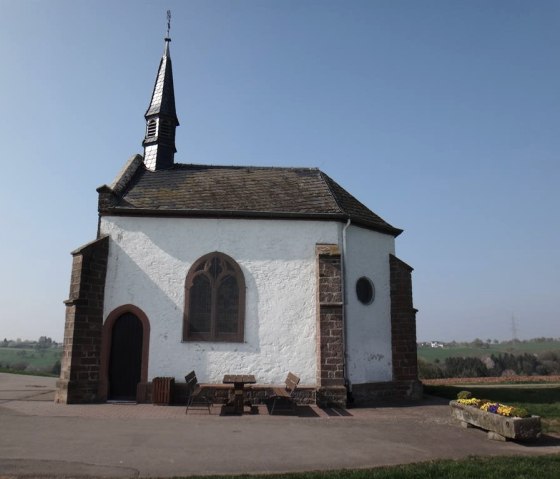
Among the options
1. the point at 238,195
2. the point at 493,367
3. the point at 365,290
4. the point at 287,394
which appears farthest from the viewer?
the point at 493,367

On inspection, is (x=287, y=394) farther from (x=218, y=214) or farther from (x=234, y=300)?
(x=218, y=214)

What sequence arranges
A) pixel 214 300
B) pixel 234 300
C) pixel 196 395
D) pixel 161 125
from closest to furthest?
1. pixel 196 395
2. pixel 214 300
3. pixel 234 300
4. pixel 161 125

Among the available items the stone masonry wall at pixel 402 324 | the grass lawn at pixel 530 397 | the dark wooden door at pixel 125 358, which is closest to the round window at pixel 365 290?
the stone masonry wall at pixel 402 324

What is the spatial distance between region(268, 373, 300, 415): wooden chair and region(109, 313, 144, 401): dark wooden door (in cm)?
440

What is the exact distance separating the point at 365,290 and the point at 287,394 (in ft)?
15.9

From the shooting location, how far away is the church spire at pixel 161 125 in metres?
19.2

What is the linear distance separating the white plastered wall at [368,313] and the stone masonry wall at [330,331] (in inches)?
33.6

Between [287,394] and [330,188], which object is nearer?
Result: [287,394]

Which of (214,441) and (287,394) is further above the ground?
(287,394)

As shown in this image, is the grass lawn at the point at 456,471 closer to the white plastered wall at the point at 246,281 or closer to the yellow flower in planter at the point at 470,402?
the yellow flower in planter at the point at 470,402

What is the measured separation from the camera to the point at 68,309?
45.6 ft

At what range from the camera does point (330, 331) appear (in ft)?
45.2

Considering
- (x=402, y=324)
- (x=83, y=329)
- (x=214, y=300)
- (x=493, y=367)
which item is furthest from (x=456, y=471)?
(x=493, y=367)

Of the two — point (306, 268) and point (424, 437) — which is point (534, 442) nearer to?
point (424, 437)
